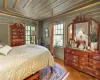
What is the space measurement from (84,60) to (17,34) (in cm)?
350

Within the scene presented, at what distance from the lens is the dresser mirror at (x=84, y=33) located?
2892mm

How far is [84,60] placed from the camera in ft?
9.50

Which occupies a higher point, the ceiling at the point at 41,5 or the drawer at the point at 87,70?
the ceiling at the point at 41,5

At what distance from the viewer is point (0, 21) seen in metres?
3.71

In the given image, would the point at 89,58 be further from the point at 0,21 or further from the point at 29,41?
the point at 0,21

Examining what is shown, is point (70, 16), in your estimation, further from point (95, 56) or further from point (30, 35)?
point (30, 35)

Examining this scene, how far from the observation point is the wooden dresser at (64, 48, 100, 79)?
8.41ft

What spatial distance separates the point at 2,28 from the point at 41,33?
8.45ft

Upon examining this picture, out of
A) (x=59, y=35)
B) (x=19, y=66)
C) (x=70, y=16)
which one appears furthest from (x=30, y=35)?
(x=19, y=66)

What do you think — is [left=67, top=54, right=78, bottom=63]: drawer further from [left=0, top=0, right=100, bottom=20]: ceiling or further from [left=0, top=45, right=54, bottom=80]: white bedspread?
[left=0, top=0, right=100, bottom=20]: ceiling

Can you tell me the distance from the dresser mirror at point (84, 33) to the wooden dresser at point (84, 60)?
31cm

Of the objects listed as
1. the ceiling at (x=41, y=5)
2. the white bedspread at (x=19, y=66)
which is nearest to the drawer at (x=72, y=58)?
the white bedspread at (x=19, y=66)

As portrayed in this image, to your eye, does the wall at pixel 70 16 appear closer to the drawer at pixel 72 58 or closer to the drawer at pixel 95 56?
the drawer at pixel 72 58

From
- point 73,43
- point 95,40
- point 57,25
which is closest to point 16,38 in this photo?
point 57,25
